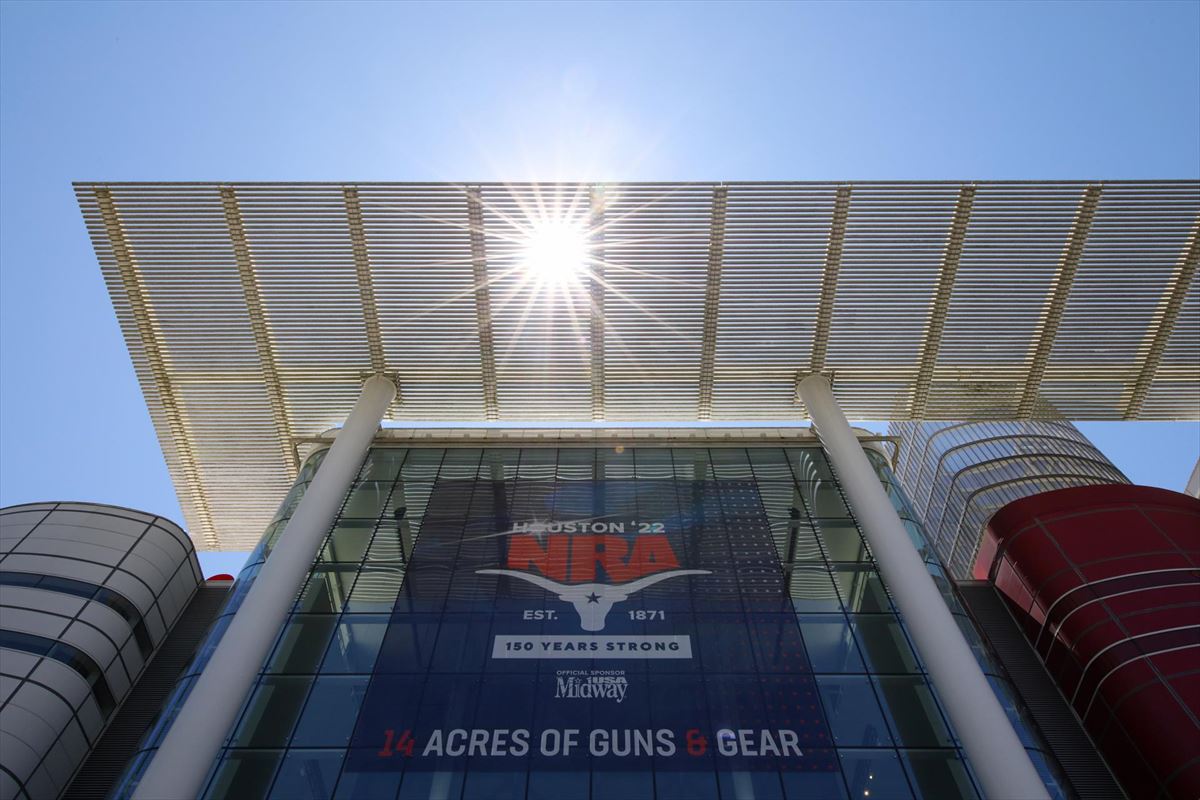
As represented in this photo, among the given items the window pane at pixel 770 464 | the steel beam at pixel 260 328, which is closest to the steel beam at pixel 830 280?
the window pane at pixel 770 464

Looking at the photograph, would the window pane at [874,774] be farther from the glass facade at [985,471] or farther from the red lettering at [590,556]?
the glass facade at [985,471]

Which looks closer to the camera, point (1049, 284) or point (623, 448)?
point (1049, 284)

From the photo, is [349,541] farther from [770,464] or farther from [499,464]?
[770,464]

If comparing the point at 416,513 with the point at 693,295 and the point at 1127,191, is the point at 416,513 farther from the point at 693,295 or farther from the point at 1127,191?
the point at 1127,191

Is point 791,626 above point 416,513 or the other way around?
the other way around

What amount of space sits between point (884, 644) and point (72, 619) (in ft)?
49.3

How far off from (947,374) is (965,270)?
3052mm

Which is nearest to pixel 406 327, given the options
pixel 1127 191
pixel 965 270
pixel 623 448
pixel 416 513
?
pixel 416 513

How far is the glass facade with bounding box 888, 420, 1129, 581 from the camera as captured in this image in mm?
27031

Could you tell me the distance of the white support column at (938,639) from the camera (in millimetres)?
13516

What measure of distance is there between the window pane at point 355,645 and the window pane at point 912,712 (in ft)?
29.9

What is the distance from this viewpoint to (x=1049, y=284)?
2114 cm

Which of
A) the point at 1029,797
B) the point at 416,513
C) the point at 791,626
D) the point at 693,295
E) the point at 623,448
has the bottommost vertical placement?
the point at 1029,797

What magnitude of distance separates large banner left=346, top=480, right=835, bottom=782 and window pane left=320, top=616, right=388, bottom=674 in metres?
0.27
